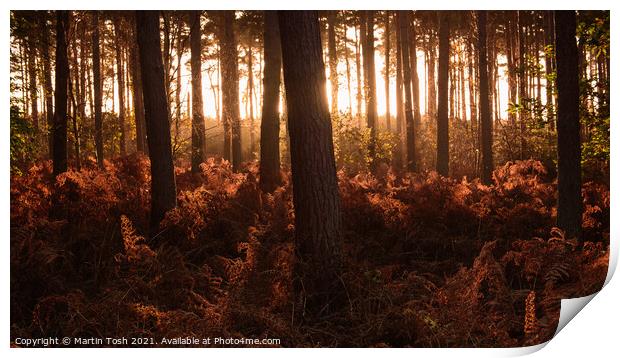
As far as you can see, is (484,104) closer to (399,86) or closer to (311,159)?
(399,86)

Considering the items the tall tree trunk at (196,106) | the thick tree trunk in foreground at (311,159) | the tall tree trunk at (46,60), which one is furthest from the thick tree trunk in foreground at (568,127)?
the tall tree trunk at (46,60)

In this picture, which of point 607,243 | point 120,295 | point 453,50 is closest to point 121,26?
point 453,50

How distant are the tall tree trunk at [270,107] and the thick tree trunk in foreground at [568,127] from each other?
4903 millimetres

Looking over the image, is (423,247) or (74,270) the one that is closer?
Result: (74,270)

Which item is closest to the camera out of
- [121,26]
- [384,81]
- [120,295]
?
[120,295]

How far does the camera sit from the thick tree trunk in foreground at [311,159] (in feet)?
15.1

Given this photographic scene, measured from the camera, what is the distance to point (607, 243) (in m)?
5.60

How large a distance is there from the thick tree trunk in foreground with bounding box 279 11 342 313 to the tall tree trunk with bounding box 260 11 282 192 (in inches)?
194

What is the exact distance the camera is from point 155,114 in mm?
7008

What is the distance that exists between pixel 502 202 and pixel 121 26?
40.6 feet

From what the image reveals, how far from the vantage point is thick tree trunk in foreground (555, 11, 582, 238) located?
6012mm

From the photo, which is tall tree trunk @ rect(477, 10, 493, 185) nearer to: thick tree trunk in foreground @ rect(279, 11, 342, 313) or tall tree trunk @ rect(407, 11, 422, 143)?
tall tree trunk @ rect(407, 11, 422, 143)

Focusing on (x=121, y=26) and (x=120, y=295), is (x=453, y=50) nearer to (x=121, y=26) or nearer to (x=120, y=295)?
(x=121, y=26)

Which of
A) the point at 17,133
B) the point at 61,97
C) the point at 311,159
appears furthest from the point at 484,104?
the point at 17,133
